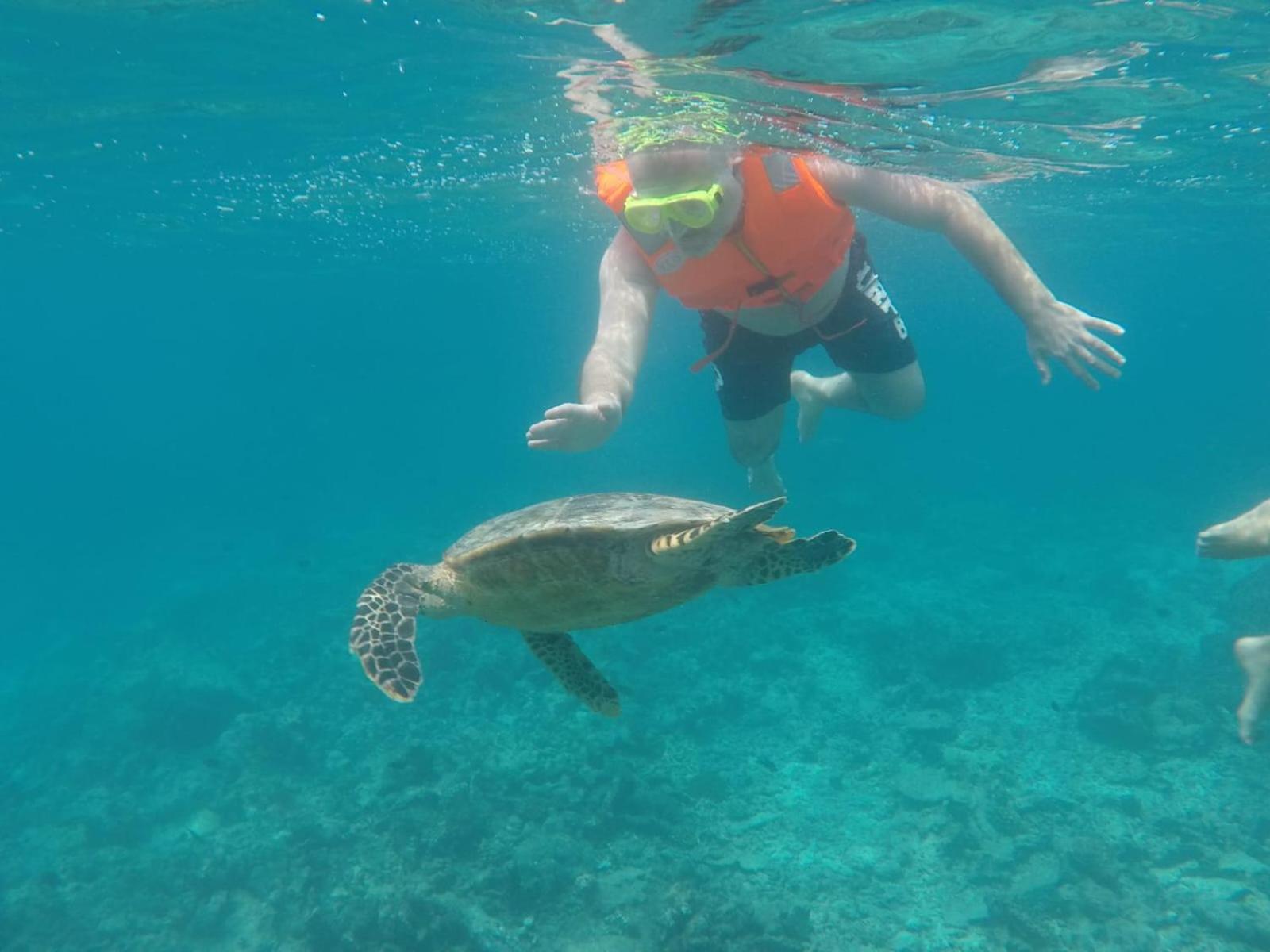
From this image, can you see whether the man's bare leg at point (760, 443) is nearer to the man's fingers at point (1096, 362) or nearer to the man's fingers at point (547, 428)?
the man's fingers at point (1096, 362)

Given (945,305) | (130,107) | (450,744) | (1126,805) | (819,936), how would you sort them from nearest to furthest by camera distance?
1. (819,936)
2. (1126,805)
3. (450,744)
4. (130,107)
5. (945,305)

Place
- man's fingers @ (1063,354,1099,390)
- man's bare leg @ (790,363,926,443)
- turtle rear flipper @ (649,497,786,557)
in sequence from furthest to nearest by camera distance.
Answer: man's bare leg @ (790,363,926,443), man's fingers @ (1063,354,1099,390), turtle rear flipper @ (649,497,786,557)

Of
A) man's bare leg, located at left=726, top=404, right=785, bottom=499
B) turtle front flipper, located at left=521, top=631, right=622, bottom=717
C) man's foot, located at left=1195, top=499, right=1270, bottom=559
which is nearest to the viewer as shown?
turtle front flipper, located at left=521, top=631, right=622, bottom=717

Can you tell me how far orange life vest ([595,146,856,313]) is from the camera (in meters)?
5.27

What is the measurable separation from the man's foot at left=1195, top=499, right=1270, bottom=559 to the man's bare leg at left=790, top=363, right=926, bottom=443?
7.84ft

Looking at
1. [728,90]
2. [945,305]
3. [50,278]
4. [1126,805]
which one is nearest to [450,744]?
[1126,805]

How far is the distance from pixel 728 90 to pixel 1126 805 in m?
9.89

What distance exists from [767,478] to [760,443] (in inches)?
19.9

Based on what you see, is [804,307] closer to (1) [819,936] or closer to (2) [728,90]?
(2) [728,90]

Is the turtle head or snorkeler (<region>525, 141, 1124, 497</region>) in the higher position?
snorkeler (<region>525, 141, 1124, 497</region>)

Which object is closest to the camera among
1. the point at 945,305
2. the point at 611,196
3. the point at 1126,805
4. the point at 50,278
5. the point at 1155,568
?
the point at 611,196

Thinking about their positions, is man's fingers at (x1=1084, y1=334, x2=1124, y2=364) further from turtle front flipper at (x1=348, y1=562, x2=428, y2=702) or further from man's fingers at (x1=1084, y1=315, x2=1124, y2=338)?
turtle front flipper at (x1=348, y1=562, x2=428, y2=702)

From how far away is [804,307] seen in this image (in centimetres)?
595

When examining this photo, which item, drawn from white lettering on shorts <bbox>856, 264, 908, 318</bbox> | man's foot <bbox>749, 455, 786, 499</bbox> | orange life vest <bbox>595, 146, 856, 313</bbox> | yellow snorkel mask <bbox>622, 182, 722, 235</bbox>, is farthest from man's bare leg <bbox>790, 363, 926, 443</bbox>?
yellow snorkel mask <bbox>622, 182, 722, 235</bbox>
